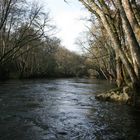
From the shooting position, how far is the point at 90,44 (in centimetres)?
4181

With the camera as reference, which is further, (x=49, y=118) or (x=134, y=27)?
(x=134, y=27)

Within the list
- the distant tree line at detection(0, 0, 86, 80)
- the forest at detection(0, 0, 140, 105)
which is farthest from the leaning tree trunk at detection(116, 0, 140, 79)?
the distant tree line at detection(0, 0, 86, 80)

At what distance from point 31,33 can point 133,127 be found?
35.0 m

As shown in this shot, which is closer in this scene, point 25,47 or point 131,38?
point 131,38

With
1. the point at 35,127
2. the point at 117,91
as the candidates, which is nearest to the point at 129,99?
the point at 117,91

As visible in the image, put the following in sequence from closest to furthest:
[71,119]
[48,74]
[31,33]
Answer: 1. [71,119]
2. [31,33]
3. [48,74]

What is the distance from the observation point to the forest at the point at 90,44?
571 inches

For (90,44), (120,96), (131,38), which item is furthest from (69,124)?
(90,44)

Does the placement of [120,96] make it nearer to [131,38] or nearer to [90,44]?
[131,38]

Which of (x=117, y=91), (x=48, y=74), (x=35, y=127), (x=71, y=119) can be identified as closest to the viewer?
(x=35, y=127)

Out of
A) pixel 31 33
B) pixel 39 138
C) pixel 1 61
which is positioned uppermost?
pixel 31 33

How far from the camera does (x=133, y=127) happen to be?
31.4 ft

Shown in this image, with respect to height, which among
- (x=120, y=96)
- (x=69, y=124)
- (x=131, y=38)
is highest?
(x=131, y=38)

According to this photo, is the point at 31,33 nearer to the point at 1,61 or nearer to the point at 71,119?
the point at 1,61
